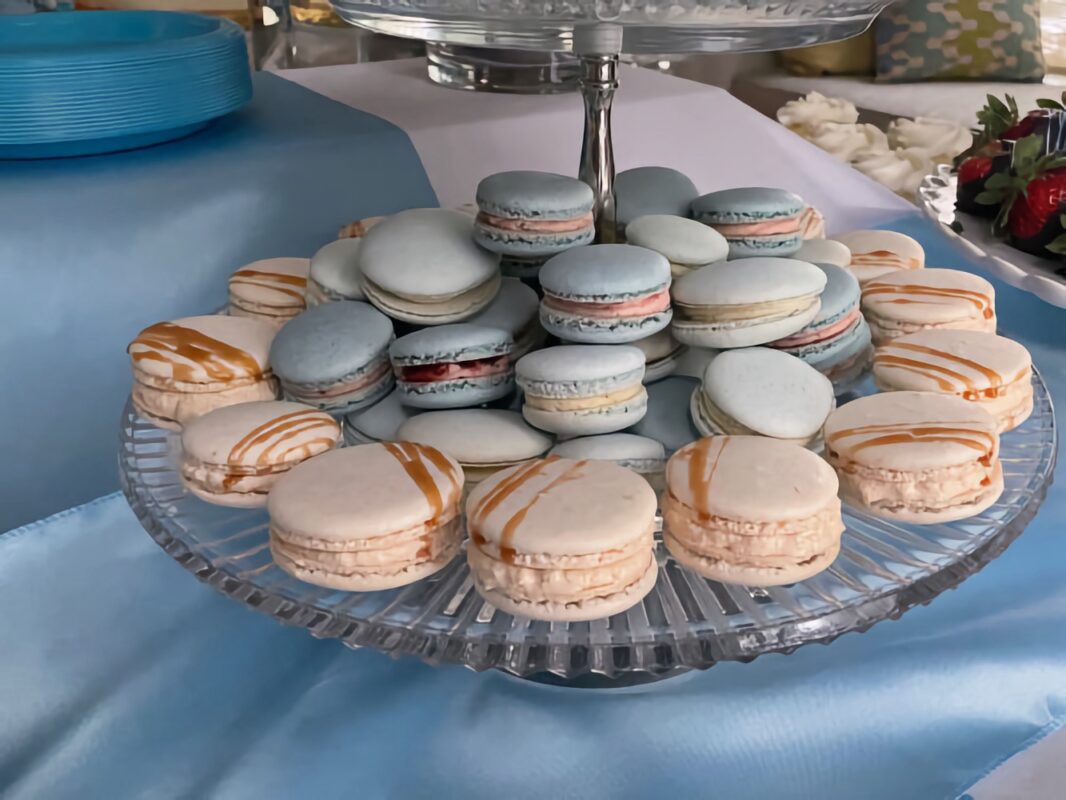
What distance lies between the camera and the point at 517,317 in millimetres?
701

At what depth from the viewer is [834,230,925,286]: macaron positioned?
0.85 m

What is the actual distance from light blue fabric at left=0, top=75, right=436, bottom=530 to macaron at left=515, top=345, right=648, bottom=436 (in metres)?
0.52

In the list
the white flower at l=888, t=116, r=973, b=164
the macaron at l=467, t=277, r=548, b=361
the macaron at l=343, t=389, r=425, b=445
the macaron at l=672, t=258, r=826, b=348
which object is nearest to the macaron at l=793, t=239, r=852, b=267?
the macaron at l=672, t=258, r=826, b=348

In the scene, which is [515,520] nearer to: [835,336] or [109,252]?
[835,336]

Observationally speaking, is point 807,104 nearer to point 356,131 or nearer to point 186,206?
point 356,131


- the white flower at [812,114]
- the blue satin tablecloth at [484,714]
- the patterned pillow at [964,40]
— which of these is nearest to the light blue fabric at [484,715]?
the blue satin tablecloth at [484,714]

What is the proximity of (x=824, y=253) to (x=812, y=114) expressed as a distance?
95cm

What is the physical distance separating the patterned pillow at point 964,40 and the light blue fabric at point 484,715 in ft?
8.28

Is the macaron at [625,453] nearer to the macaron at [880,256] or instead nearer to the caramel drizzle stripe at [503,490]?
the caramel drizzle stripe at [503,490]

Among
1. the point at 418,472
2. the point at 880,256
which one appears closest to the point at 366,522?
the point at 418,472

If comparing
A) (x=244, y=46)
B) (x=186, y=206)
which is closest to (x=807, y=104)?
(x=244, y=46)

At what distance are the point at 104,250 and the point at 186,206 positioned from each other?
0.09 m

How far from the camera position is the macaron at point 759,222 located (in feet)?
2.41

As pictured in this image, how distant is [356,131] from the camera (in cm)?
114
